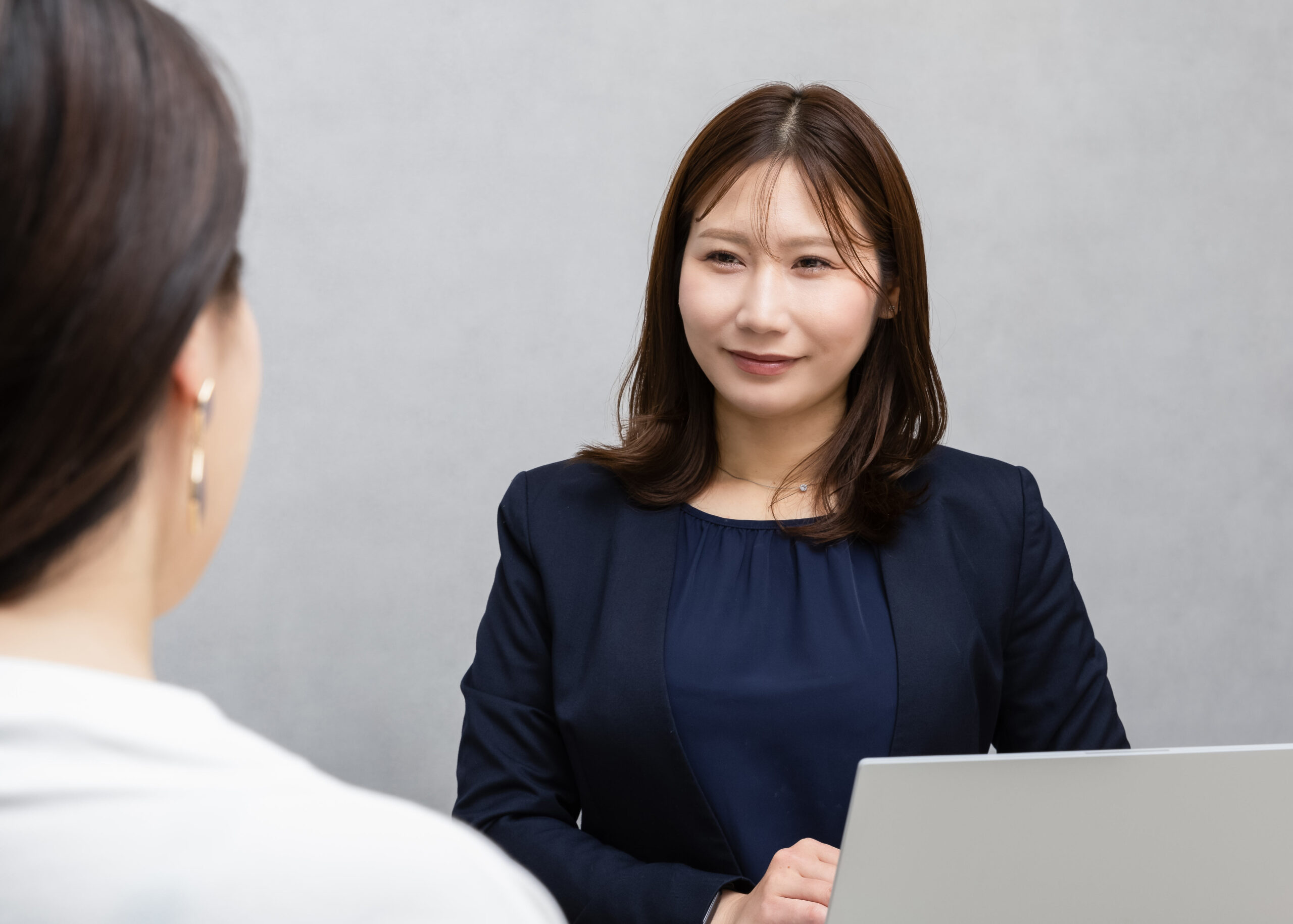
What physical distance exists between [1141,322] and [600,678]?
5.38 feet

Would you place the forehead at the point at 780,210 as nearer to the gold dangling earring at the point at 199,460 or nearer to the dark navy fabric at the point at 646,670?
the dark navy fabric at the point at 646,670

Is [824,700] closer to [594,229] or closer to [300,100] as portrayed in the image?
[594,229]

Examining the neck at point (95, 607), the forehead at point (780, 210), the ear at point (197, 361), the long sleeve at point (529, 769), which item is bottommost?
the long sleeve at point (529, 769)

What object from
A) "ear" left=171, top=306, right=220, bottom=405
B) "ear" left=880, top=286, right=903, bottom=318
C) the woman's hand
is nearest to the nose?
"ear" left=880, top=286, right=903, bottom=318

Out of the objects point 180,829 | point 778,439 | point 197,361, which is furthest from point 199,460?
point 778,439

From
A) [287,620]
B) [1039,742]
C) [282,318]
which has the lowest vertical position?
[287,620]

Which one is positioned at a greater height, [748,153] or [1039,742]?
[748,153]

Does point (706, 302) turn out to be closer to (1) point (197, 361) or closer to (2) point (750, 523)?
(2) point (750, 523)

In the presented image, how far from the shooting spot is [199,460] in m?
0.55

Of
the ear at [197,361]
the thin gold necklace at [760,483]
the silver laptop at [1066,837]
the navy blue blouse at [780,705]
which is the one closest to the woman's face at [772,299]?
the thin gold necklace at [760,483]

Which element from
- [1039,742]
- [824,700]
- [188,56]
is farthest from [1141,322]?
[188,56]

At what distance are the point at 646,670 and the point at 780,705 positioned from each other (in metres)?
0.14

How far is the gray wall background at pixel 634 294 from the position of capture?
2062mm

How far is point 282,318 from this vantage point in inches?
80.7
